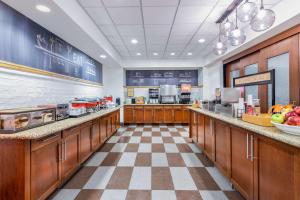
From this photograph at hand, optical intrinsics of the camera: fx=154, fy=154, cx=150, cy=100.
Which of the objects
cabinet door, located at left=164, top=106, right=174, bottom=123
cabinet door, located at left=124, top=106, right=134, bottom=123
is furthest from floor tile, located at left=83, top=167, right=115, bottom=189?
cabinet door, located at left=164, top=106, right=174, bottom=123

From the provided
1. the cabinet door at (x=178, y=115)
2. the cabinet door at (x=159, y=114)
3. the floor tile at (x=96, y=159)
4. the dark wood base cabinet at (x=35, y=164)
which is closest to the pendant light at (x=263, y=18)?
the dark wood base cabinet at (x=35, y=164)

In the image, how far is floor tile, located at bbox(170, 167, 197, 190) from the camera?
214cm

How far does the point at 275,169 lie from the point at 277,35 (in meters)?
2.86

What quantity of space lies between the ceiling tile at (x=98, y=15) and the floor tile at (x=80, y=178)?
2.82 meters

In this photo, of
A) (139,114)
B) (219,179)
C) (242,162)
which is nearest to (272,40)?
(242,162)

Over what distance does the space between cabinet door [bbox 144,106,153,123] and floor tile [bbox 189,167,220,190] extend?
3959mm

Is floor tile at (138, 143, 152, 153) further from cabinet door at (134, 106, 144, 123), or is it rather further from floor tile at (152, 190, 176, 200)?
cabinet door at (134, 106, 144, 123)

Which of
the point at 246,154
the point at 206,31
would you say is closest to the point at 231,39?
the point at 206,31

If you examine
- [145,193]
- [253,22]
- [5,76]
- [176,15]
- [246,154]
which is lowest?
[145,193]

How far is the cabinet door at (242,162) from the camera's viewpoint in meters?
1.65

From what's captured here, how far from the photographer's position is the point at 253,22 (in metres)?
1.93

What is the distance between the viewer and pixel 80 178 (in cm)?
238

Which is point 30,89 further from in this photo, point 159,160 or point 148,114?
point 148,114

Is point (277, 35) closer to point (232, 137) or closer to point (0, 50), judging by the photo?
point (232, 137)
